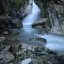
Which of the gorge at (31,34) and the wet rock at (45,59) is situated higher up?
the gorge at (31,34)

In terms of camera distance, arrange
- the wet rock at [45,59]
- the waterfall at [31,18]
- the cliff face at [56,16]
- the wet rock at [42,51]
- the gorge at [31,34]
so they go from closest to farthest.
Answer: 1. the wet rock at [45,59]
2. the gorge at [31,34]
3. the wet rock at [42,51]
4. the cliff face at [56,16]
5. the waterfall at [31,18]

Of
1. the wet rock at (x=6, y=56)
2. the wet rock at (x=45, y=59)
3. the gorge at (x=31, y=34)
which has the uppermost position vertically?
the gorge at (x=31, y=34)

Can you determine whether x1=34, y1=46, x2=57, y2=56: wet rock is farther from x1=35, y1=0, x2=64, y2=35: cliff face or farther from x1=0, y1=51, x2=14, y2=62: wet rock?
x1=35, y1=0, x2=64, y2=35: cliff face

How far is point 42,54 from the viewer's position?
1149 cm

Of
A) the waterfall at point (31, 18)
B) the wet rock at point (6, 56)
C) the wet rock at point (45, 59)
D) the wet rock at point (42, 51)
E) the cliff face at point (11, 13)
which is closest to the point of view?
the wet rock at point (45, 59)

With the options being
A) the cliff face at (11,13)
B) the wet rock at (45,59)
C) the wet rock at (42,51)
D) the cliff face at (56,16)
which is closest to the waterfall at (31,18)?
the cliff face at (11,13)

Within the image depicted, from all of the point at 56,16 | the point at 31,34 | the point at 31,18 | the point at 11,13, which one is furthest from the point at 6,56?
the point at 31,18

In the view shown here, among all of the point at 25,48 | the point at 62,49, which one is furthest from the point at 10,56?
the point at 62,49

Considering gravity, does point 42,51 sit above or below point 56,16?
below

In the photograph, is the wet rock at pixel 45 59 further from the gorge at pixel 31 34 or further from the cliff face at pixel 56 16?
the cliff face at pixel 56 16

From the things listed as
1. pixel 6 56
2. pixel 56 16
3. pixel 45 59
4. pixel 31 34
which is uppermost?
pixel 56 16

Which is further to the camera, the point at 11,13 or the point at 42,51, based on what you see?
the point at 11,13

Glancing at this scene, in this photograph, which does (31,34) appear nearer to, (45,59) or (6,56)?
(6,56)

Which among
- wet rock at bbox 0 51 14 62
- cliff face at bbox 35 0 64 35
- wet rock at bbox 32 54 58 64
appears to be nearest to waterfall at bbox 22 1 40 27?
cliff face at bbox 35 0 64 35
